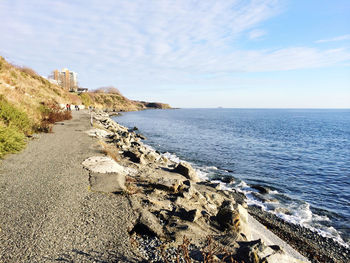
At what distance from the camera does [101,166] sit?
1061 cm

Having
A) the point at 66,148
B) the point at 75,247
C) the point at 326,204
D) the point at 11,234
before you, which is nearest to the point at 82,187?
the point at 11,234

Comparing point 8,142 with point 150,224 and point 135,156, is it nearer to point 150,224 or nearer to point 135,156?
point 135,156

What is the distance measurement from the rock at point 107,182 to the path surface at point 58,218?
1.14 ft

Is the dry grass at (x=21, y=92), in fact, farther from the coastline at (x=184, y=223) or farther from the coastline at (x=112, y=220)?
the coastline at (x=184, y=223)

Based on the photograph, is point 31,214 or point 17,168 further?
point 17,168

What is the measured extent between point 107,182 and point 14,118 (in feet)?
42.4

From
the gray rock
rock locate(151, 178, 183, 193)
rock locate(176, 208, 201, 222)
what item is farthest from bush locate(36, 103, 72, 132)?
rock locate(176, 208, 201, 222)

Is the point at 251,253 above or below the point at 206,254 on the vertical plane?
above

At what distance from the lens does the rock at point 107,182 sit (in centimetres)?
808

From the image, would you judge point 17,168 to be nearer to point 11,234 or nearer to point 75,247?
point 11,234

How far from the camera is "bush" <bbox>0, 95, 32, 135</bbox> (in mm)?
15812

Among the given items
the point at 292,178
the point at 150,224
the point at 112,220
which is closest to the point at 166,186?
the point at 150,224

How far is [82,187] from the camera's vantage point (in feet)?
26.5

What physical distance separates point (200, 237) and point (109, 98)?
165 metres
